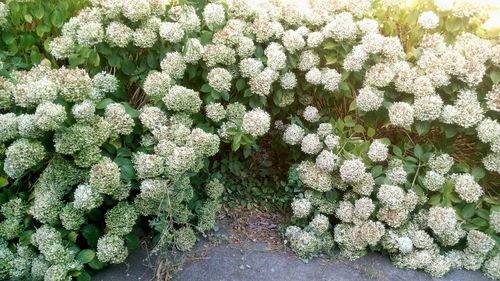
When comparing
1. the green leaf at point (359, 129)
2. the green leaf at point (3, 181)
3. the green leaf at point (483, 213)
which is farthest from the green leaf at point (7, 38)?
the green leaf at point (483, 213)

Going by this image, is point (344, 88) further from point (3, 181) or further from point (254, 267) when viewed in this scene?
point (3, 181)

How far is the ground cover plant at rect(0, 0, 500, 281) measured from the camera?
2.69m

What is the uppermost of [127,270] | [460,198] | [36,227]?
[460,198]

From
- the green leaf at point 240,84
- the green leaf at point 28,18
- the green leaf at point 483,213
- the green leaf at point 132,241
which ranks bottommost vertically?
the green leaf at point 132,241

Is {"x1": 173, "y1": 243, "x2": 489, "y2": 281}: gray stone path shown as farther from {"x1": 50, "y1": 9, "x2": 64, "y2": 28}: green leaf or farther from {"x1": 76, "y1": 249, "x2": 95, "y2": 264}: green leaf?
{"x1": 50, "y1": 9, "x2": 64, "y2": 28}: green leaf

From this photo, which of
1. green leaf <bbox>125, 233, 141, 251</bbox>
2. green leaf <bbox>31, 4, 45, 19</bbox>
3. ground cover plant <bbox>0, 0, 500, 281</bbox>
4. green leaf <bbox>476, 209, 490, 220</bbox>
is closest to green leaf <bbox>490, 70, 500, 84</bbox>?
ground cover plant <bbox>0, 0, 500, 281</bbox>

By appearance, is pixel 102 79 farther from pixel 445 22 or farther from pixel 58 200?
pixel 445 22

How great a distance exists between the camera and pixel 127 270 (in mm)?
2947

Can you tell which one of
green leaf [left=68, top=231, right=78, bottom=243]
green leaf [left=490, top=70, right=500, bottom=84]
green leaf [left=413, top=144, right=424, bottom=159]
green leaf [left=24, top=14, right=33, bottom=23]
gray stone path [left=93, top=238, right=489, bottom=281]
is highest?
green leaf [left=490, top=70, right=500, bottom=84]

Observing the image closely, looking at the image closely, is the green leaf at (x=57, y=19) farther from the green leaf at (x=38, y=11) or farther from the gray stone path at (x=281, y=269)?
the gray stone path at (x=281, y=269)

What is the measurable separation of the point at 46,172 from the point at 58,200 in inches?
6.4

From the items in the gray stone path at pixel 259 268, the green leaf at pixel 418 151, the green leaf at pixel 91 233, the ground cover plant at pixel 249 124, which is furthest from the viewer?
the green leaf at pixel 418 151

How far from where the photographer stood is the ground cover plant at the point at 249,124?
8.82 feet

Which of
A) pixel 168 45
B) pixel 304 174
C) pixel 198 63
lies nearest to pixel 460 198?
pixel 304 174
